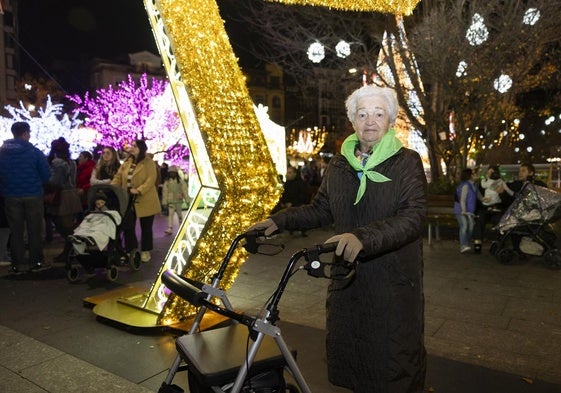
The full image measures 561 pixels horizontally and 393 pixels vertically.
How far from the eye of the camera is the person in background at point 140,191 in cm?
757

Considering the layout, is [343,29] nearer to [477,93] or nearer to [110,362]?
[477,93]

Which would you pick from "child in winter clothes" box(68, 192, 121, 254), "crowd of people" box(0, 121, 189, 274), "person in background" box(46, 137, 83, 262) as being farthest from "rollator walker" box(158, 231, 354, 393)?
"person in background" box(46, 137, 83, 262)

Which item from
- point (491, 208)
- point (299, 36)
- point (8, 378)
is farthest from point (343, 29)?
point (8, 378)

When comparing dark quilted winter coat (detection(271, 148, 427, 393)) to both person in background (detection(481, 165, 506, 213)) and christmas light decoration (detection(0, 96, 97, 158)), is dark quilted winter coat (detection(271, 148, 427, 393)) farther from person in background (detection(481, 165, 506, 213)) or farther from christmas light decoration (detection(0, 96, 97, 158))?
christmas light decoration (detection(0, 96, 97, 158))

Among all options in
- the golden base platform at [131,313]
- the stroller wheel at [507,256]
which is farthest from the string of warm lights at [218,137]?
the stroller wheel at [507,256]

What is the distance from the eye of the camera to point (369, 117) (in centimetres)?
259

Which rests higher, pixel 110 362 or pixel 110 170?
pixel 110 170

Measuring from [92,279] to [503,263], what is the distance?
6.37 m

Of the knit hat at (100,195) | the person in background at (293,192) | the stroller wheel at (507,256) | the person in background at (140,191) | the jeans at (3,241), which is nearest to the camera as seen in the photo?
the knit hat at (100,195)

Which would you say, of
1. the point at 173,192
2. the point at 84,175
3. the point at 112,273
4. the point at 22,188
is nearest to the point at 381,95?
the point at 112,273

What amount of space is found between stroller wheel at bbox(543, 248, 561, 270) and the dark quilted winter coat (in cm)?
589

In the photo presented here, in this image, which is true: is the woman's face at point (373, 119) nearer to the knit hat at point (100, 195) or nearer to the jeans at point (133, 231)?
the knit hat at point (100, 195)

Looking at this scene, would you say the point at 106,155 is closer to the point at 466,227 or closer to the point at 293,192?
the point at 293,192

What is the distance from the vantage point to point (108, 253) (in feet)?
21.9
